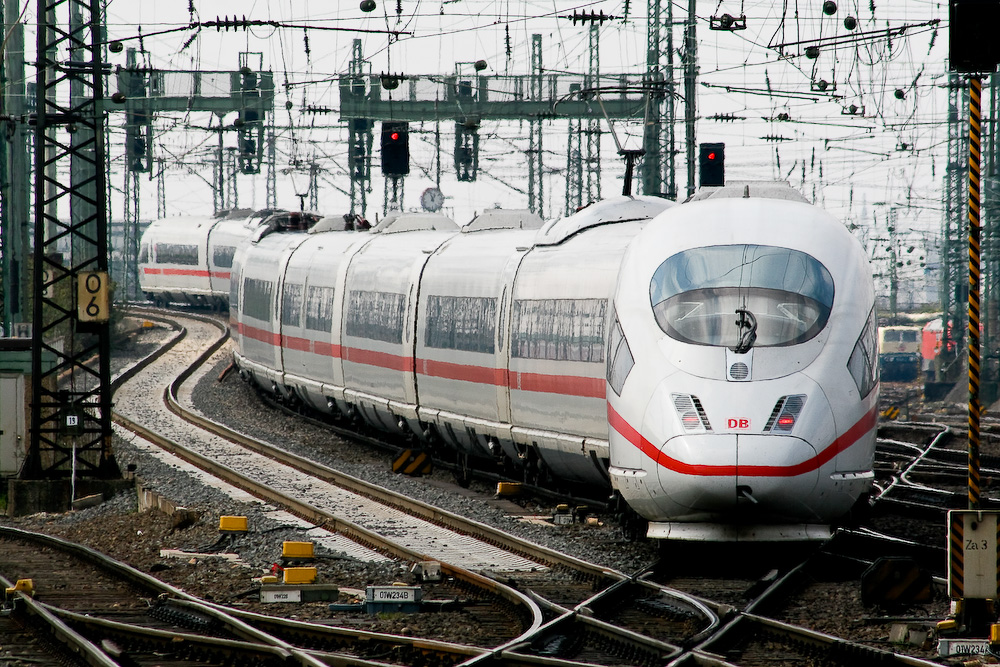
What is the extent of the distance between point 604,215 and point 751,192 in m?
3.00

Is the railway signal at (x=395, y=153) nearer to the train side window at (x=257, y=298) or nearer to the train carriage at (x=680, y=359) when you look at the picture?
the train side window at (x=257, y=298)

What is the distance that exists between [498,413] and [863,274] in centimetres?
640

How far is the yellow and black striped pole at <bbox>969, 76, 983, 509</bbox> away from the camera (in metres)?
10.6

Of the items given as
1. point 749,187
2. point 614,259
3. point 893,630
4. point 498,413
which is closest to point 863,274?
point 749,187

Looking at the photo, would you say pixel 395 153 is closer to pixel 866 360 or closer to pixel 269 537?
pixel 269 537

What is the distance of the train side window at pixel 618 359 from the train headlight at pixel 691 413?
2.70 ft

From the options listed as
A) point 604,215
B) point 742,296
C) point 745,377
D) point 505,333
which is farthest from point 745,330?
point 505,333

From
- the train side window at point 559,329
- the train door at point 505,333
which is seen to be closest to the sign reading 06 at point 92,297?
the train door at point 505,333

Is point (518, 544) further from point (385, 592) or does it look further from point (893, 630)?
point (893, 630)

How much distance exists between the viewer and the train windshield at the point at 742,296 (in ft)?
38.6

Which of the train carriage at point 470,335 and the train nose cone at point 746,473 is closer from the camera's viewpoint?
the train nose cone at point 746,473

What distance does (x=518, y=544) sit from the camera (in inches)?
554

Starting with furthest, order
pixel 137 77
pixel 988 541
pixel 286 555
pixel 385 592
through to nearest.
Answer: pixel 137 77 < pixel 286 555 < pixel 385 592 < pixel 988 541

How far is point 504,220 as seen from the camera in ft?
69.5
